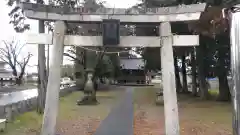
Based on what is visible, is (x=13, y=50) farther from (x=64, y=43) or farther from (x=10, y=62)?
(x=64, y=43)

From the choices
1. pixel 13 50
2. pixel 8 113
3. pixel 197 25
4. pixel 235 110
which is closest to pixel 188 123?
pixel 197 25

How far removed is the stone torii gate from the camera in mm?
10367

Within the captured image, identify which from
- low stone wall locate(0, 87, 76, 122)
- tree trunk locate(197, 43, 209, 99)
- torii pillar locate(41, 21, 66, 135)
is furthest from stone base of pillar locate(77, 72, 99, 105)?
torii pillar locate(41, 21, 66, 135)

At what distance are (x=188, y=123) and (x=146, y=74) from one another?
48606 millimetres

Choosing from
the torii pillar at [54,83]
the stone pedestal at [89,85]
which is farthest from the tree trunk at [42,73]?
the torii pillar at [54,83]

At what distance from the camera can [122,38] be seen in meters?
10.8

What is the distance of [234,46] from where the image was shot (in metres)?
5.47

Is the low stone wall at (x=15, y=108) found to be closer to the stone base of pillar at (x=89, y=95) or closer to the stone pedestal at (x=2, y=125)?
the stone pedestal at (x=2, y=125)

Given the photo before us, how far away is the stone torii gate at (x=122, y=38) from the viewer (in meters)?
10.4

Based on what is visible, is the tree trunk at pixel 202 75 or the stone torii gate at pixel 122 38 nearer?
the stone torii gate at pixel 122 38

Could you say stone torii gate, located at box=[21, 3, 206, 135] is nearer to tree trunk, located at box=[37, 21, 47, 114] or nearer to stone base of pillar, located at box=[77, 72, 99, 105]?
tree trunk, located at box=[37, 21, 47, 114]

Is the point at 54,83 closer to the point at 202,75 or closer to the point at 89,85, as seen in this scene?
the point at 89,85

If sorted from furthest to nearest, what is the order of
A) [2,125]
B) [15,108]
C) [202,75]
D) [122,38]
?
[202,75] < [15,108] < [2,125] < [122,38]

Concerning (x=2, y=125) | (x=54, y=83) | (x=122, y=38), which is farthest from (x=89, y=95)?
(x=122, y=38)
